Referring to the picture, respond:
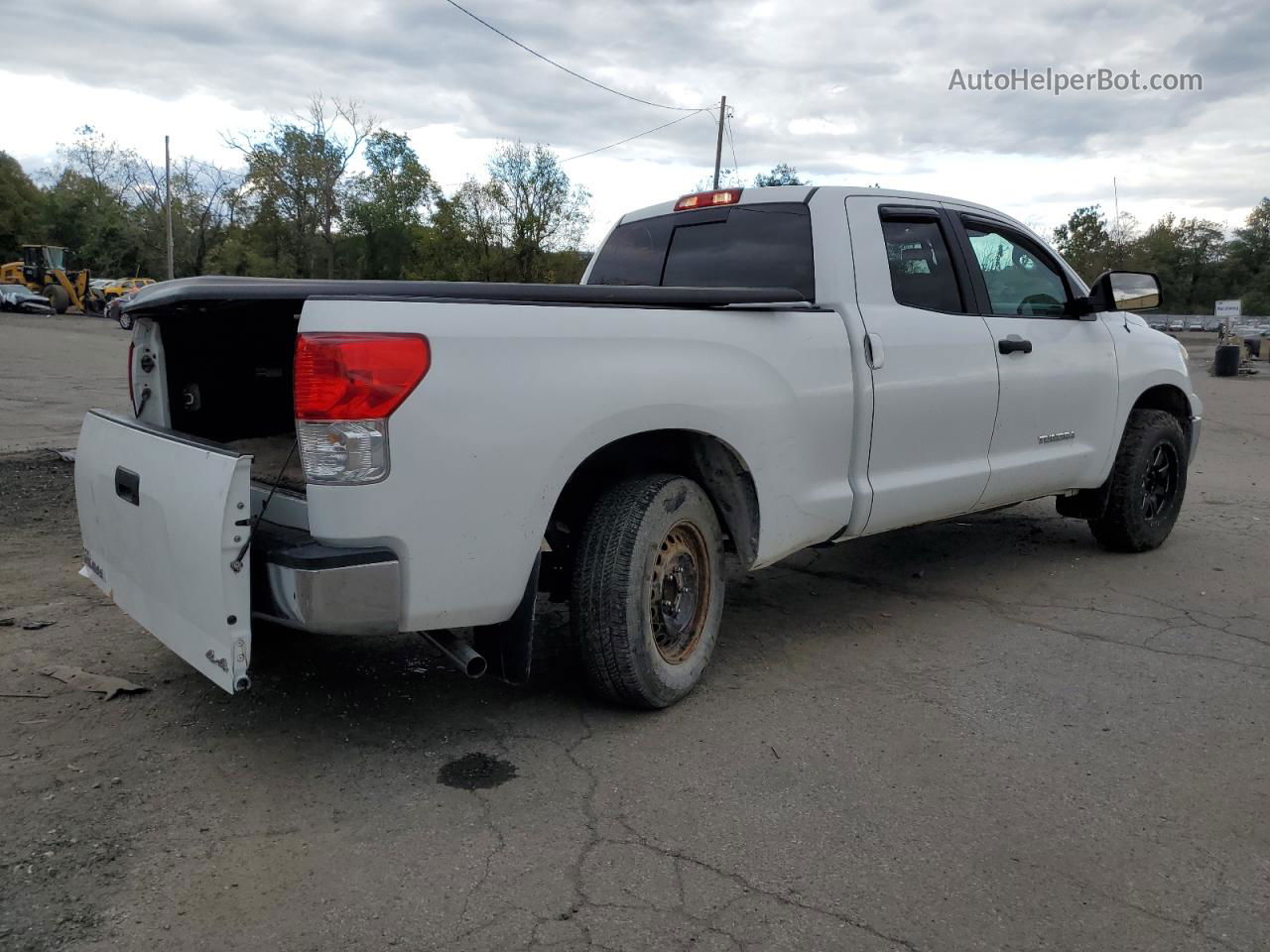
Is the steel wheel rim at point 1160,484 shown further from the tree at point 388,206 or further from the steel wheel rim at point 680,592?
the tree at point 388,206

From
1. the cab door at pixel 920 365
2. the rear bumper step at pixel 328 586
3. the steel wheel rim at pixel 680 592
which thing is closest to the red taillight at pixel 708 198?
the cab door at pixel 920 365

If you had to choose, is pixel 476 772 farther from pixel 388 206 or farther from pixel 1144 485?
pixel 388 206

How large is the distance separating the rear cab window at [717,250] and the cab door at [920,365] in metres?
0.25

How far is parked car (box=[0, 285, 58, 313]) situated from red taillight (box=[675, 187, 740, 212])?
4642 centimetres

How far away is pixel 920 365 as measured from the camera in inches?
176

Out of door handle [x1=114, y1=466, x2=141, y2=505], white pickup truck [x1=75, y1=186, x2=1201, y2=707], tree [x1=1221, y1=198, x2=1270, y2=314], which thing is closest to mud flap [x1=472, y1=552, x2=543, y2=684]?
white pickup truck [x1=75, y1=186, x2=1201, y2=707]

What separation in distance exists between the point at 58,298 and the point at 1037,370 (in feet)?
157

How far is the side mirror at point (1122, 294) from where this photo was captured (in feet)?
18.1

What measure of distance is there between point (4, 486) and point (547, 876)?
5965mm

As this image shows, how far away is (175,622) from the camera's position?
316 centimetres

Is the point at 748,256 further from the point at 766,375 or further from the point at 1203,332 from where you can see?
the point at 1203,332

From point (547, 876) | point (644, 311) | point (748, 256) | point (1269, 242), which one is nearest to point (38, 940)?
point (547, 876)

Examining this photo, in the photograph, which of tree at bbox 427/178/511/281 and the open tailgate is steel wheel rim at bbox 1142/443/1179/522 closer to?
the open tailgate

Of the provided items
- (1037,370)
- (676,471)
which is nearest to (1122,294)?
(1037,370)
